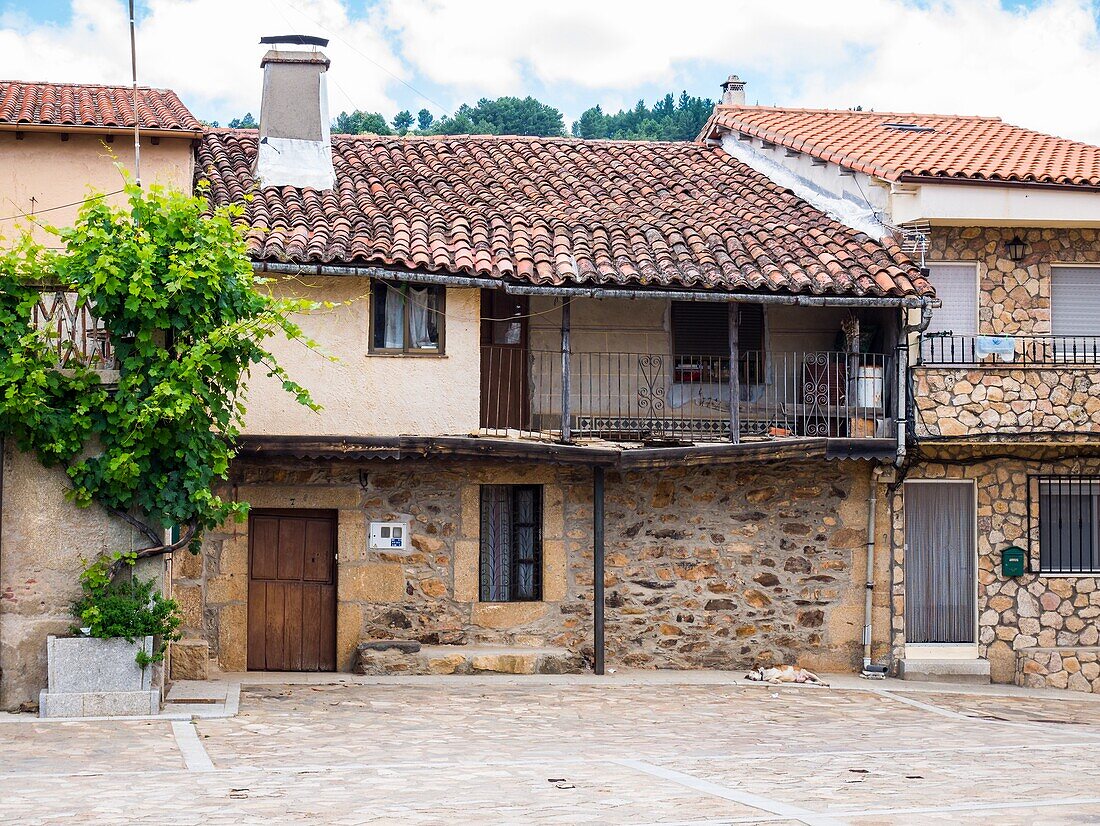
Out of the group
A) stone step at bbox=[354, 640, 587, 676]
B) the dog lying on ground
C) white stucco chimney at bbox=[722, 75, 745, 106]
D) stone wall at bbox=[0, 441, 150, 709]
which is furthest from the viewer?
white stucco chimney at bbox=[722, 75, 745, 106]

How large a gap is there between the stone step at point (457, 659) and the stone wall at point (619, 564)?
0.26 m

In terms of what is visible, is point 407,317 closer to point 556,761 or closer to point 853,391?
point 853,391

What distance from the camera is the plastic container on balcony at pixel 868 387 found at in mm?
16266

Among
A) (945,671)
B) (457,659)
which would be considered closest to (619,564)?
(457,659)

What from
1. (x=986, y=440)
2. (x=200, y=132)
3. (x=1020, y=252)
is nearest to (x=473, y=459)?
(x=200, y=132)

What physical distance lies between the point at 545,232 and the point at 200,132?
13.8ft

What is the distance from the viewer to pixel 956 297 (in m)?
17.0

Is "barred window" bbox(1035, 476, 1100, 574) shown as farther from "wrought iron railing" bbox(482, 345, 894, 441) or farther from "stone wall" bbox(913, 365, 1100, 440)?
"wrought iron railing" bbox(482, 345, 894, 441)

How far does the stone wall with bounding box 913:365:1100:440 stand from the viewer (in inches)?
642

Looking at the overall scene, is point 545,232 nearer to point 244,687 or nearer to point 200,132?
point 200,132

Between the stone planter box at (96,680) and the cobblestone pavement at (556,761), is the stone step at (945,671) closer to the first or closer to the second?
→ the cobblestone pavement at (556,761)

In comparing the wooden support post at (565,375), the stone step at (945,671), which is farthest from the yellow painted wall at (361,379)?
the stone step at (945,671)

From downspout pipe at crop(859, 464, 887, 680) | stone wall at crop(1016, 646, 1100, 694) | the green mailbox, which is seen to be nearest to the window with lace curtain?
downspout pipe at crop(859, 464, 887, 680)

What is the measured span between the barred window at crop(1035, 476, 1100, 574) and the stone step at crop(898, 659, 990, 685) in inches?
60.4
